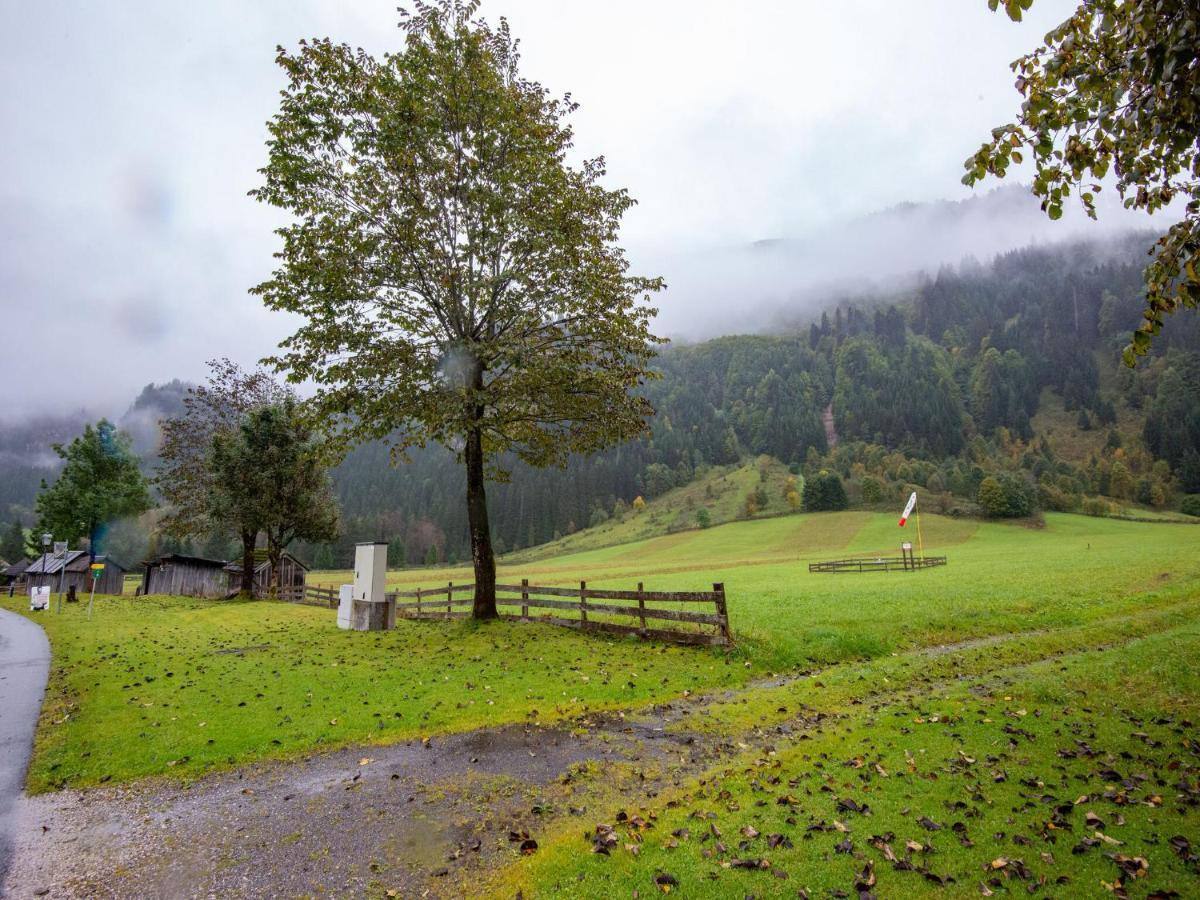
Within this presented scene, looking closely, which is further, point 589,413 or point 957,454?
point 957,454

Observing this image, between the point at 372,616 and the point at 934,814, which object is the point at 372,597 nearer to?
the point at 372,616

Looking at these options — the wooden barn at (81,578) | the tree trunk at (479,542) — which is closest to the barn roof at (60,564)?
the wooden barn at (81,578)

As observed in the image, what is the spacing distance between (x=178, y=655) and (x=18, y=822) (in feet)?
33.6

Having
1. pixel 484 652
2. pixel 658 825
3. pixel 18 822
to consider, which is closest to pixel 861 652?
pixel 484 652

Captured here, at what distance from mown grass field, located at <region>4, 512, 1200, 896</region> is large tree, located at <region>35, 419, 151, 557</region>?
142 ft

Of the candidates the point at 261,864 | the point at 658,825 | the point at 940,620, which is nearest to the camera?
the point at 261,864

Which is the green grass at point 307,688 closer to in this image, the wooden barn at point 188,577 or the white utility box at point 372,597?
the white utility box at point 372,597

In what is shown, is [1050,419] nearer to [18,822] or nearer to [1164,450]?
[1164,450]

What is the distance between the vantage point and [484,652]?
14.5m

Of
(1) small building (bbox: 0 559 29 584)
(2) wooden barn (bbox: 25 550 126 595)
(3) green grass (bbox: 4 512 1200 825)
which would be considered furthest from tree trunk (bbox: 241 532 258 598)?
(1) small building (bbox: 0 559 29 584)

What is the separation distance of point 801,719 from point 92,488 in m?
66.4

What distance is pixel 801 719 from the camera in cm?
932

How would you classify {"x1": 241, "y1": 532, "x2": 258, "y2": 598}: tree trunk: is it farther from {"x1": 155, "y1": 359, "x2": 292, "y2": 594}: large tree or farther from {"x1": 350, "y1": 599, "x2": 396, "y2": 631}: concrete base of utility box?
{"x1": 350, "y1": 599, "x2": 396, "y2": 631}: concrete base of utility box

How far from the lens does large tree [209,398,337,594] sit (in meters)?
34.2
